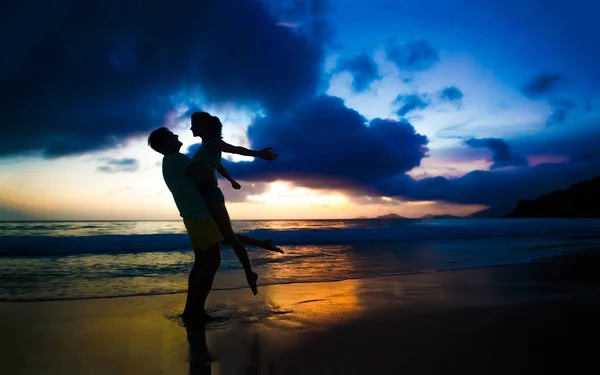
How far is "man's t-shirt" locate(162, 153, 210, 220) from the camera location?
3.83m

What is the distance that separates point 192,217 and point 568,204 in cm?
9226

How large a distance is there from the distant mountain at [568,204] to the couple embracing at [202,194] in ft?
284

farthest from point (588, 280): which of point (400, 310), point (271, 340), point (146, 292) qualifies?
point (146, 292)

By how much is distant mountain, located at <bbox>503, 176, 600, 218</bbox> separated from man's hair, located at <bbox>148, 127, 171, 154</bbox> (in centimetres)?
8707

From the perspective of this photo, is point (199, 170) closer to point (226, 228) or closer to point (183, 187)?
point (183, 187)

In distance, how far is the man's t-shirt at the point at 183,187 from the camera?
3.83 m

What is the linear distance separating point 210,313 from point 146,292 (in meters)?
1.80

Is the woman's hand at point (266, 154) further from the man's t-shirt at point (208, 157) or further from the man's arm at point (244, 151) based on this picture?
the man's t-shirt at point (208, 157)

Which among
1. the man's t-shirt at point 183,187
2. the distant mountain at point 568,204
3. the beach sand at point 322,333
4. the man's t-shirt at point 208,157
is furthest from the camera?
the distant mountain at point 568,204

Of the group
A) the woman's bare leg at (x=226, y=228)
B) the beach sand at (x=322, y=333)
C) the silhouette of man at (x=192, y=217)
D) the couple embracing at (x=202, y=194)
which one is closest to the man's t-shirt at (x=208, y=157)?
the couple embracing at (x=202, y=194)

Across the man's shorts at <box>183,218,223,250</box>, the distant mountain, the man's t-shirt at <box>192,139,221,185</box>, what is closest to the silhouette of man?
the man's shorts at <box>183,218,223,250</box>

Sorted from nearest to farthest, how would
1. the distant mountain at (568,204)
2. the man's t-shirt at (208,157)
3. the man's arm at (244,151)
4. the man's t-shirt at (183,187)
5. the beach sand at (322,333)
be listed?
the beach sand at (322,333) < the man's arm at (244,151) < the man's t-shirt at (208,157) < the man's t-shirt at (183,187) < the distant mountain at (568,204)

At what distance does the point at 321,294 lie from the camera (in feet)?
17.5

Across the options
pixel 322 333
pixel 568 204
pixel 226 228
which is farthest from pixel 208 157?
pixel 568 204
